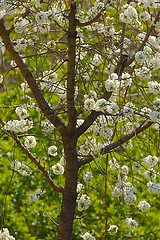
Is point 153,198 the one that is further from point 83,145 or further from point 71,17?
point 71,17

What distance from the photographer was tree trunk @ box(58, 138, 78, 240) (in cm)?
231

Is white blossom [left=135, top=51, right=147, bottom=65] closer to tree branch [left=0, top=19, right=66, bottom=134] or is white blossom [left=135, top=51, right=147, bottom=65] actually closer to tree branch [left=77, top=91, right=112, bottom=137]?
tree branch [left=77, top=91, right=112, bottom=137]

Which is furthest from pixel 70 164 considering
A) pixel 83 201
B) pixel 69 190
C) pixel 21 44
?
pixel 21 44

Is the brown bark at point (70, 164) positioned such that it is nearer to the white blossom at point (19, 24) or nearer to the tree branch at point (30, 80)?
the tree branch at point (30, 80)

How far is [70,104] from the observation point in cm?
225

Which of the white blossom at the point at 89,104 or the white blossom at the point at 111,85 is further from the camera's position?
the white blossom at the point at 89,104

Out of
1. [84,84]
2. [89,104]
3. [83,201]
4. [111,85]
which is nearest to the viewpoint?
[111,85]

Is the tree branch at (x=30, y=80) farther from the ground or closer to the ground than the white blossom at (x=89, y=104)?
farther from the ground

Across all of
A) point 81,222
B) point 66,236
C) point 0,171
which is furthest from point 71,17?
point 0,171

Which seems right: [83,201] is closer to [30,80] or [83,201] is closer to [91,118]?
[91,118]

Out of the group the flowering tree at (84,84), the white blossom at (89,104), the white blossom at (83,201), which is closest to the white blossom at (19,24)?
the flowering tree at (84,84)

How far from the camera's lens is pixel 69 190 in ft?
7.68

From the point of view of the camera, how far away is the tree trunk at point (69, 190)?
2311 mm

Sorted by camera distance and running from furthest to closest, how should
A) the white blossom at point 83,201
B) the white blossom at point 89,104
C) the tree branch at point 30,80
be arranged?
1. the white blossom at point 83,201
2. the tree branch at point 30,80
3. the white blossom at point 89,104
